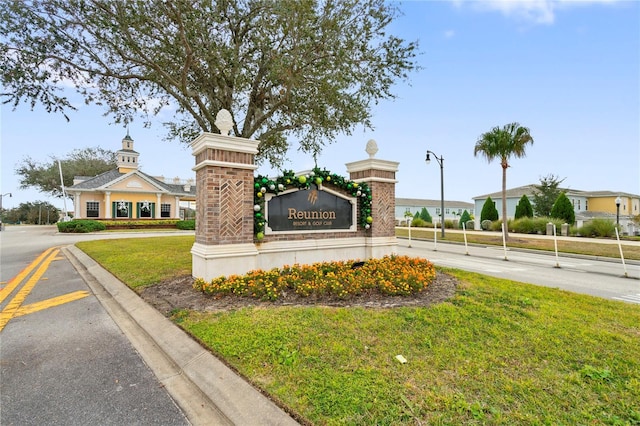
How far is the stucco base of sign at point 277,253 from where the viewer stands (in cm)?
574

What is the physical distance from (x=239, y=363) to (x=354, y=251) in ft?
16.6

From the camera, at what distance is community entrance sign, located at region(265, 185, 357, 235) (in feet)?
21.9

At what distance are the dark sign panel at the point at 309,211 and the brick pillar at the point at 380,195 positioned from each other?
705mm

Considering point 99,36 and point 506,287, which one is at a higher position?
point 99,36

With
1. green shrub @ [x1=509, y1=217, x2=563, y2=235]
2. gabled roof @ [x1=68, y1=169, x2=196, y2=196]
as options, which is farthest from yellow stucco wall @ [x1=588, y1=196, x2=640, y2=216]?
gabled roof @ [x1=68, y1=169, x2=196, y2=196]

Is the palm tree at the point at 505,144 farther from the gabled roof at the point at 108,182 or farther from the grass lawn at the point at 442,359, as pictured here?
the gabled roof at the point at 108,182

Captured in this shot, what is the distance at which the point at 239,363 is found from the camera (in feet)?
10.4

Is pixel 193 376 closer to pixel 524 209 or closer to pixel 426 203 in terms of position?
pixel 524 209

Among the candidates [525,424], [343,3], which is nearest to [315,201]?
[525,424]

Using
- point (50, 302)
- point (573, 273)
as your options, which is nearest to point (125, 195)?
point (50, 302)

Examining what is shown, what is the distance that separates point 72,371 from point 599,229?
2726cm

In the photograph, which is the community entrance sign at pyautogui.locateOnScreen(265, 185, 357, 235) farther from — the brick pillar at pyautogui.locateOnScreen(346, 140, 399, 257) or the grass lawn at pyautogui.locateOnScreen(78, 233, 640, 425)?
the grass lawn at pyautogui.locateOnScreen(78, 233, 640, 425)

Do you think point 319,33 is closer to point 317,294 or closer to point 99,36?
point 99,36

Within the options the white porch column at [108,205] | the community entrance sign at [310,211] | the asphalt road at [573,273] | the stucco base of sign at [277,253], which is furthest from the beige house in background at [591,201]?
the white porch column at [108,205]
